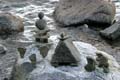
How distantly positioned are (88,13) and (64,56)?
26.9 feet

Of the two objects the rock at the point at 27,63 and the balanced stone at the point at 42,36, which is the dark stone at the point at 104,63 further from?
the balanced stone at the point at 42,36

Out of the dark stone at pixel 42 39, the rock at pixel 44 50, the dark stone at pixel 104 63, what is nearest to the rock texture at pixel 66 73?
the dark stone at pixel 104 63

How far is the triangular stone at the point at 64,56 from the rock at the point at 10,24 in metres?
7.52

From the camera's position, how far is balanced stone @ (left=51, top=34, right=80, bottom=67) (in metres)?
10.4

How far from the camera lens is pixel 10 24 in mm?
17719

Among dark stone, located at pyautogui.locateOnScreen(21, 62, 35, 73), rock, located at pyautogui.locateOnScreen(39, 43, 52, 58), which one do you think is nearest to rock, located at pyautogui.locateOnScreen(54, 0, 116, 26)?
rock, located at pyautogui.locateOnScreen(39, 43, 52, 58)

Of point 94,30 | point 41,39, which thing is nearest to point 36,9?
point 94,30

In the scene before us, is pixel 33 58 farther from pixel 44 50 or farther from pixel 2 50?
pixel 2 50

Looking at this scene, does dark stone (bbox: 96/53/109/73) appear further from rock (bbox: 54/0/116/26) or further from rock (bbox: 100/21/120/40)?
rock (bbox: 54/0/116/26)

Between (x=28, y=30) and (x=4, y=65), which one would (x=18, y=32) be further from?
(x=4, y=65)

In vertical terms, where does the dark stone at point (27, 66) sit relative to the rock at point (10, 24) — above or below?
→ above

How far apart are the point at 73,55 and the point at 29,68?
1444 millimetres

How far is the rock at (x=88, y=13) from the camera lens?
1805 centimetres

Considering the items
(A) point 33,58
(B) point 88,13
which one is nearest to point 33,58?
(A) point 33,58
